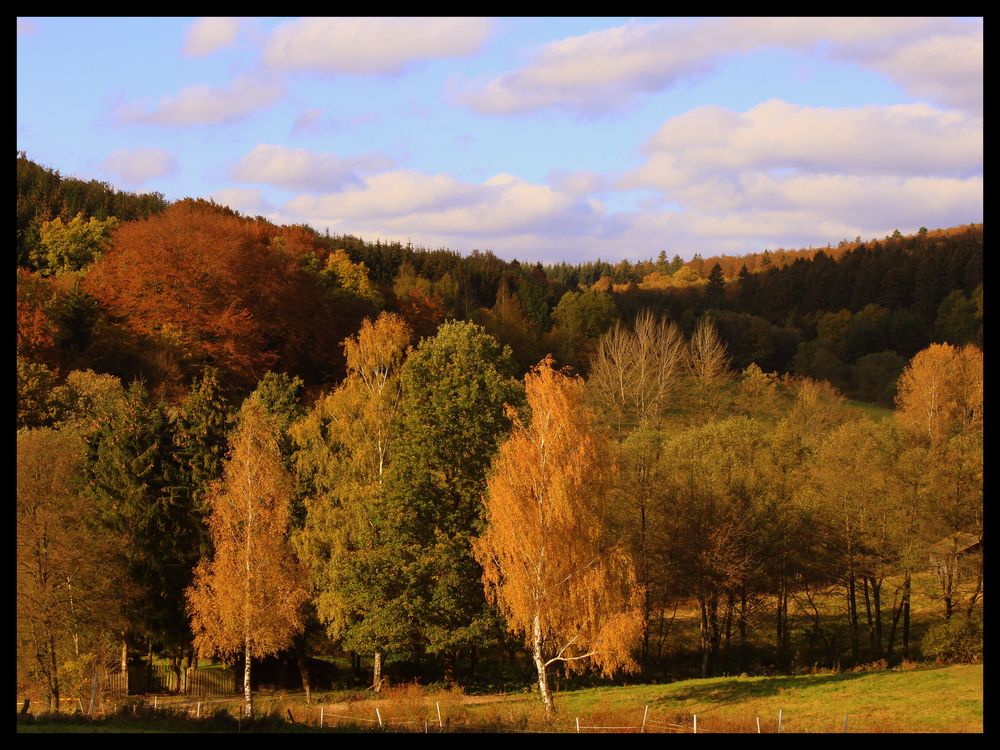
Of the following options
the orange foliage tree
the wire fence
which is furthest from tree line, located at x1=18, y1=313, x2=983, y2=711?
the orange foliage tree

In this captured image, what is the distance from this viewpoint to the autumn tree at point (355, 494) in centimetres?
3784

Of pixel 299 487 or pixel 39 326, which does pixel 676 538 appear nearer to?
pixel 299 487

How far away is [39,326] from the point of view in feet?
170

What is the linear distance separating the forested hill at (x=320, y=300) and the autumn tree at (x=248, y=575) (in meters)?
17.3

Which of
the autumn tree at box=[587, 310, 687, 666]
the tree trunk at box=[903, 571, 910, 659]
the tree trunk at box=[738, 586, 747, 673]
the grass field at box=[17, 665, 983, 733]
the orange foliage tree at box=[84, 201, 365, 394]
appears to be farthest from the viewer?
the autumn tree at box=[587, 310, 687, 666]

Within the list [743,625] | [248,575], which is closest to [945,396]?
[743,625]

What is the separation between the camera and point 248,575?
33.6 metres

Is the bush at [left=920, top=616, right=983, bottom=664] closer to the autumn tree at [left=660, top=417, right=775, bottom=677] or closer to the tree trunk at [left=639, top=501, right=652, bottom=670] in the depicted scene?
the autumn tree at [left=660, top=417, right=775, bottom=677]

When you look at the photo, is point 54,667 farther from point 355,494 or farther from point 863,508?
point 863,508

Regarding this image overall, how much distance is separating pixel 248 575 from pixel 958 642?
32.0 metres

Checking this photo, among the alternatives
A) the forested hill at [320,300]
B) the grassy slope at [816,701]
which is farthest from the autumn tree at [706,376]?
the grassy slope at [816,701]

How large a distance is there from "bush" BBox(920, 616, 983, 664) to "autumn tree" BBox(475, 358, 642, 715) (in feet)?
63.9

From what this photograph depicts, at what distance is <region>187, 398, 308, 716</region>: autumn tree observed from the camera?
3362 centimetres

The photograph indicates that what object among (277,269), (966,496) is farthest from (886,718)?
(277,269)
